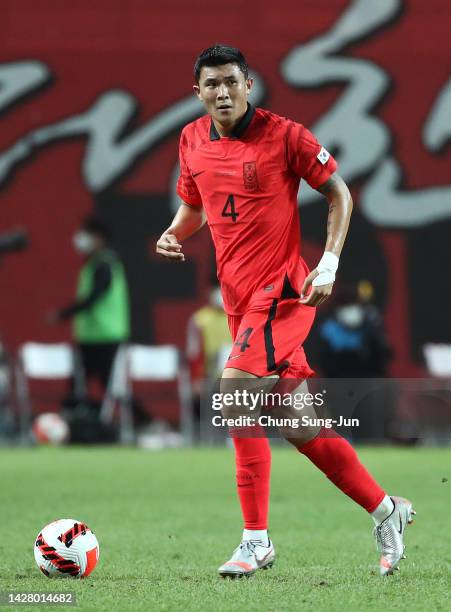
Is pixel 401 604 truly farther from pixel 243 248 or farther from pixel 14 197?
pixel 14 197

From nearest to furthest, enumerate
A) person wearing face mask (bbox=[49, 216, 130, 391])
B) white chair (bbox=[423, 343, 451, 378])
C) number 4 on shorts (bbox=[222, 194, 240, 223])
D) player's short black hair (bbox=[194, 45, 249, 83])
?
player's short black hair (bbox=[194, 45, 249, 83]), number 4 on shorts (bbox=[222, 194, 240, 223]), person wearing face mask (bbox=[49, 216, 130, 391]), white chair (bbox=[423, 343, 451, 378])

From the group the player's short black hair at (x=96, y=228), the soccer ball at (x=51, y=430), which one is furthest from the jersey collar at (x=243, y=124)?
the soccer ball at (x=51, y=430)

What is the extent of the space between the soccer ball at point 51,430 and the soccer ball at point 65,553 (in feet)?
32.0

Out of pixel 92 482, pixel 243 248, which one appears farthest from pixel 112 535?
pixel 92 482

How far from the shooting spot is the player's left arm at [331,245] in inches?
224

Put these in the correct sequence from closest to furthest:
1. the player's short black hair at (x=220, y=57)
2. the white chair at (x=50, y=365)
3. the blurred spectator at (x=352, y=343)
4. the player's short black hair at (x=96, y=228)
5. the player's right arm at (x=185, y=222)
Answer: the player's short black hair at (x=220, y=57)
the player's right arm at (x=185, y=222)
the blurred spectator at (x=352, y=343)
the player's short black hair at (x=96, y=228)
the white chair at (x=50, y=365)

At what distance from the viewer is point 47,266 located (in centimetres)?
1739

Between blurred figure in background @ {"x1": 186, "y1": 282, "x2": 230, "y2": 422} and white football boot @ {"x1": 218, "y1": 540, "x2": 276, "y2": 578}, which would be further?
blurred figure in background @ {"x1": 186, "y1": 282, "x2": 230, "y2": 422}

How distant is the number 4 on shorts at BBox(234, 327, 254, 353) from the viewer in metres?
5.80

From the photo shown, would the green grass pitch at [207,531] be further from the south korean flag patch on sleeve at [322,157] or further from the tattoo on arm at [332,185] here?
the south korean flag patch on sleeve at [322,157]

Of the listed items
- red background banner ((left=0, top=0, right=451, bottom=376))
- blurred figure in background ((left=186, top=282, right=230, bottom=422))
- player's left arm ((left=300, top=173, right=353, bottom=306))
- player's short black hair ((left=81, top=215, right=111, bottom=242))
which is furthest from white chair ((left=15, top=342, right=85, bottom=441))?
player's left arm ((left=300, top=173, right=353, bottom=306))

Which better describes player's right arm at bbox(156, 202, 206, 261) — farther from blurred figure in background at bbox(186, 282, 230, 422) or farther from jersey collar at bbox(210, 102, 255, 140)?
blurred figure in background at bbox(186, 282, 230, 422)

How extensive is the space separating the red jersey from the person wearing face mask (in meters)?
9.56

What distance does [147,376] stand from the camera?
16719mm
